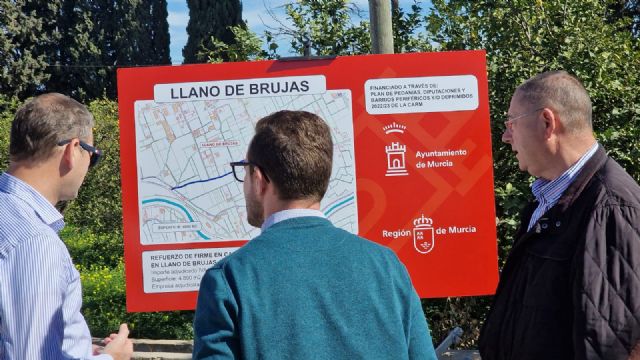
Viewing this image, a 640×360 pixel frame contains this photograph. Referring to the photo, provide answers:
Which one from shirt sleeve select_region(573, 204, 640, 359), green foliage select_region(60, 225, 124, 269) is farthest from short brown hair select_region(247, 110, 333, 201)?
green foliage select_region(60, 225, 124, 269)

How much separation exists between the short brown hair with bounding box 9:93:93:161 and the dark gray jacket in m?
1.63

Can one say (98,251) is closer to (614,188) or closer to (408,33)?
(408,33)

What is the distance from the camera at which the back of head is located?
2.62 metres

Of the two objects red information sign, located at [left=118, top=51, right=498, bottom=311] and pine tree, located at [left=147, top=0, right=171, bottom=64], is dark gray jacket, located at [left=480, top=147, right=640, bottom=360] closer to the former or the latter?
red information sign, located at [left=118, top=51, right=498, bottom=311]

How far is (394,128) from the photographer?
425 centimetres

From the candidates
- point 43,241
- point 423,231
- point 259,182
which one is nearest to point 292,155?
point 259,182

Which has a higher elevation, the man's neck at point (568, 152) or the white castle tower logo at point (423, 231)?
the man's neck at point (568, 152)

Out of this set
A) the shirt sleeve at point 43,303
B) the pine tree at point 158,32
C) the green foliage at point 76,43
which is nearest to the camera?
the shirt sleeve at point 43,303

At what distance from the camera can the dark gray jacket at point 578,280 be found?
7.43ft

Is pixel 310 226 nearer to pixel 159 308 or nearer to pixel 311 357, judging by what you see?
A: pixel 311 357

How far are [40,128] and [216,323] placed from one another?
1.07m

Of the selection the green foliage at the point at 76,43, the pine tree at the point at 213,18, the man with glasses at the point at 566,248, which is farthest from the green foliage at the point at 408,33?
the green foliage at the point at 76,43

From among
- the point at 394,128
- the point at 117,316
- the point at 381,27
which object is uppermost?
the point at 381,27

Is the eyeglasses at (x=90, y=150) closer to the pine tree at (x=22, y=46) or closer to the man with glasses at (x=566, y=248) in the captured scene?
the man with glasses at (x=566, y=248)
